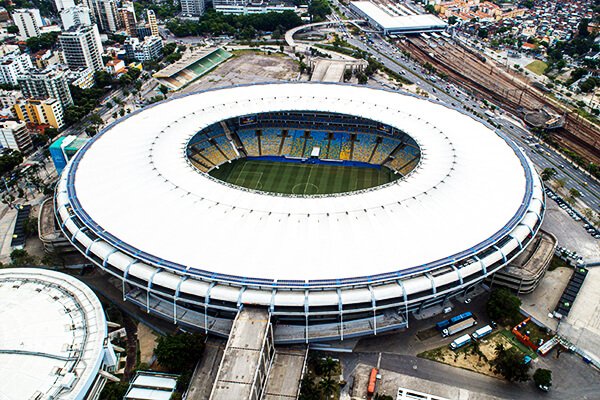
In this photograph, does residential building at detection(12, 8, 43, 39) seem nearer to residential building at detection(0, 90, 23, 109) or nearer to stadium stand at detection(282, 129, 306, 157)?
residential building at detection(0, 90, 23, 109)

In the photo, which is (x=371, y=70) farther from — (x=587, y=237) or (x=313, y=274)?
(x=313, y=274)

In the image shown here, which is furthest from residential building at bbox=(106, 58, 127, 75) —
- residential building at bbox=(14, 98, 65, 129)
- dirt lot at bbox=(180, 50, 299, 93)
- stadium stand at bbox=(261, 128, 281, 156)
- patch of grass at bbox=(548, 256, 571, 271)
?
patch of grass at bbox=(548, 256, 571, 271)

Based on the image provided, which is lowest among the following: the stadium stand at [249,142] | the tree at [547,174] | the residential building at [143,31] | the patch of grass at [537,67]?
the residential building at [143,31]

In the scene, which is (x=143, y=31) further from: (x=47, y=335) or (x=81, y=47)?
(x=47, y=335)

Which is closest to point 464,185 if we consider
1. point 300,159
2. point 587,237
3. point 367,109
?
point 587,237

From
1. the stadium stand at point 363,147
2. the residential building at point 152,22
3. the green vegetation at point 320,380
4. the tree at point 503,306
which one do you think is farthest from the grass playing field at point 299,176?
the residential building at point 152,22

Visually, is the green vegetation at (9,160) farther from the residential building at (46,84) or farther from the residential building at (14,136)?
the residential building at (46,84)
